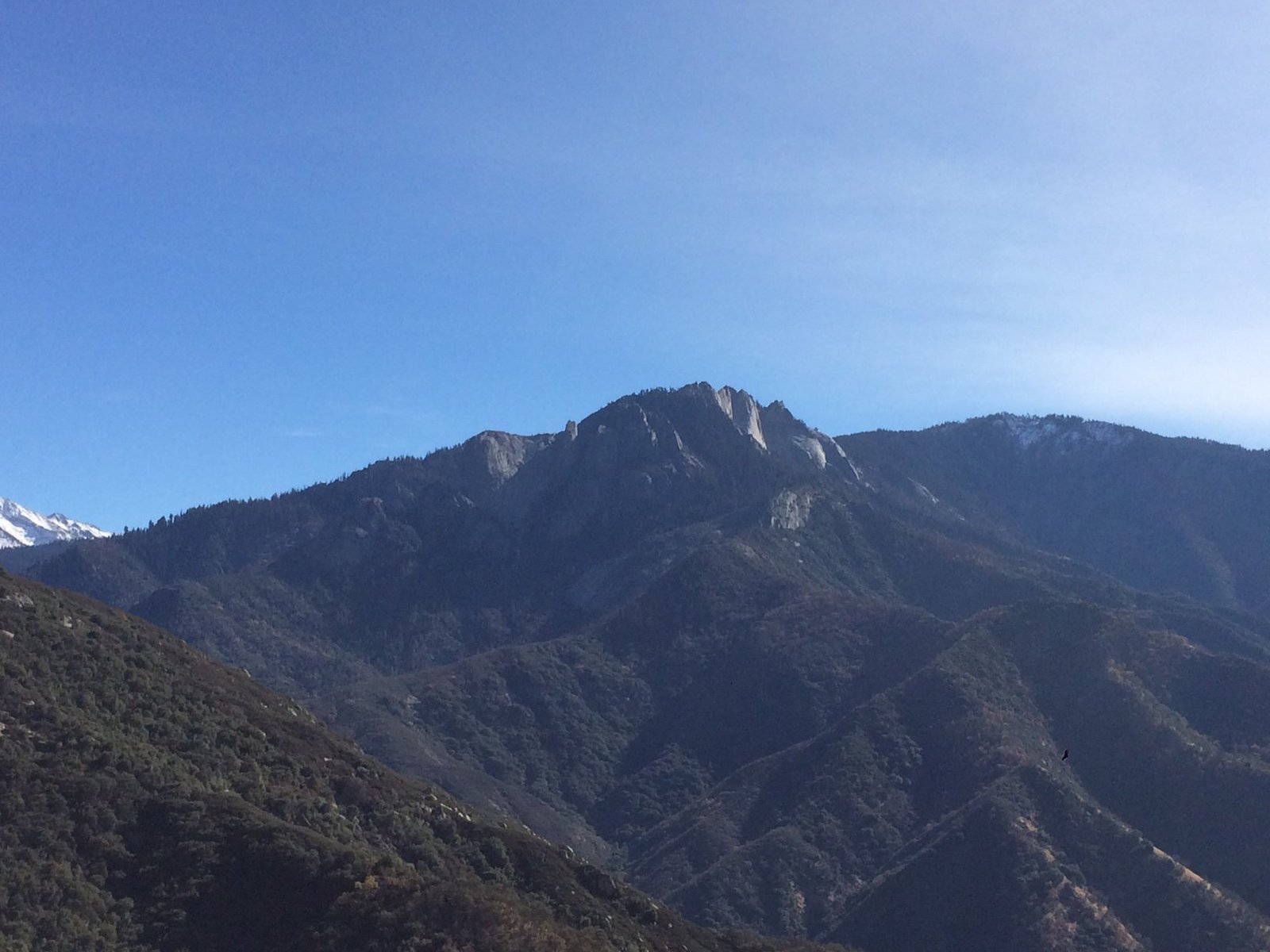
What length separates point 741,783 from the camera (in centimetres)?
18238

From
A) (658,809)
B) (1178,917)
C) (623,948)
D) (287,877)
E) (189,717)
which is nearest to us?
(287,877)

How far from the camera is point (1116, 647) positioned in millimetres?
194000

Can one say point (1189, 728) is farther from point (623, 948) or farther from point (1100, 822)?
point (623, 948)

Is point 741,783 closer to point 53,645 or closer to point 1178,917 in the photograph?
point 1178,917

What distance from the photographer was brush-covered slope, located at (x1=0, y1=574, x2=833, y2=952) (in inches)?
2307

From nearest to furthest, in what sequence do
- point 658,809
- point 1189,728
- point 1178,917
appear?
point 1178,917 → point 1189,728 → point 658,809

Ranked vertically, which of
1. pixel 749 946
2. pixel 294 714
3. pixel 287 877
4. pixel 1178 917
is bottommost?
pixel 1178 917

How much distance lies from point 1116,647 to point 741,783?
182 ft

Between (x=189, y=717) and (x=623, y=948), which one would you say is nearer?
(x=623, y=948)

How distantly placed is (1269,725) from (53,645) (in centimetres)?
14984

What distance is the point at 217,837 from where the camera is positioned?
63.4 meters

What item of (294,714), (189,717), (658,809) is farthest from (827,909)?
(189,717)

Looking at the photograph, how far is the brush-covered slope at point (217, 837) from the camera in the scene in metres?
58.6

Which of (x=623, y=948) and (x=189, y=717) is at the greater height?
(x=189, y=717)
